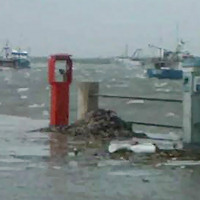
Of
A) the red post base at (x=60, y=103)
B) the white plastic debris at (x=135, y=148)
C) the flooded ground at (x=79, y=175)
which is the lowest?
the flooded ground at (x=79, y=175)

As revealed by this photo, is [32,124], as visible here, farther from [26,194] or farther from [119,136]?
[26,194]

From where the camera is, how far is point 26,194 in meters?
8.55

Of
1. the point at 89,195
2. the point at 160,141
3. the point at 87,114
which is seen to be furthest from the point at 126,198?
the point at 87,114

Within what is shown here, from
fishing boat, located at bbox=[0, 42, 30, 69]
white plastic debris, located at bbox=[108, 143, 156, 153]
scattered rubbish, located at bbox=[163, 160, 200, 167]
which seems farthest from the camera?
fishing boat, located at bbox=[0, 42, 30, 69]

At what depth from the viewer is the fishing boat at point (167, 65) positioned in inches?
4299

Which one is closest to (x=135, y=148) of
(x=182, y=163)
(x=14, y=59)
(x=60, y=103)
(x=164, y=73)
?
(x=182, y=163)

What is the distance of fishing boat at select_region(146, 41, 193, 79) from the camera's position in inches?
4299

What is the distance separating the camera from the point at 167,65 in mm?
116812

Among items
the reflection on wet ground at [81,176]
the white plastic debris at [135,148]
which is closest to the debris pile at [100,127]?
the reflection on wet ground at [81,176]

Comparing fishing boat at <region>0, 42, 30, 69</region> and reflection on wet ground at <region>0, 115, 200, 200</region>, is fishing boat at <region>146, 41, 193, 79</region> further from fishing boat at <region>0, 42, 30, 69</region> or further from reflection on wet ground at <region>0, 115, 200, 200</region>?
reflection on wet ground at <region>0, 115, 200, 200</region>

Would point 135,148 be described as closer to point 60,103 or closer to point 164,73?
point 60,103

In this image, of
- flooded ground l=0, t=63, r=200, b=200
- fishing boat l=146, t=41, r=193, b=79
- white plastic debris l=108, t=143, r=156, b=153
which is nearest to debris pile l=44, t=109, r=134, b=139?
flooded ground l=0, t=63, r=200, b=200

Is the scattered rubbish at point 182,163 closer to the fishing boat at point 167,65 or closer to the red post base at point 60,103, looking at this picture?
the red post base at point 60,103

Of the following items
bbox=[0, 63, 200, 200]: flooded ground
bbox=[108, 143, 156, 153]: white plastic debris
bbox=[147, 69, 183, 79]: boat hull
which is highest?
bbox=[108, 143, 156, 153]: white plastic debris
